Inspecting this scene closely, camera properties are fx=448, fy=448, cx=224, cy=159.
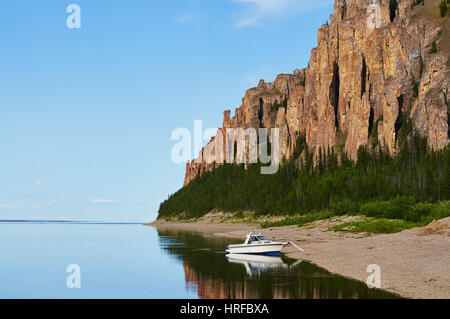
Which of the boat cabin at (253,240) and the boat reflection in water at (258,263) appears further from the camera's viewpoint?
the boat cabin at (253,240)

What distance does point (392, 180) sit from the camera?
107750mm

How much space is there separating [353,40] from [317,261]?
562ft

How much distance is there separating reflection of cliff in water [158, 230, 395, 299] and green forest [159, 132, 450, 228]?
111ft

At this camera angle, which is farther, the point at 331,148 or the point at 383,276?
the point at 331,148

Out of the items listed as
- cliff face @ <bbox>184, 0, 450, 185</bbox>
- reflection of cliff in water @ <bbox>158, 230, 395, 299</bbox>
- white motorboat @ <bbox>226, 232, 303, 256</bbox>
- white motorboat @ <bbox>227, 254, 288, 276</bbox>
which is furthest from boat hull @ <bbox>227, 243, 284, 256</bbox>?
cliff face @ <bbox>184, 0, 450, 185</bbox>

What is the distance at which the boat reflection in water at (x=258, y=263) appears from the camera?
41.0 m

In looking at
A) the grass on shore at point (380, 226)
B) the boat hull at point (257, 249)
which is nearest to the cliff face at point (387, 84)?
the grass on shore at point (380, 226)

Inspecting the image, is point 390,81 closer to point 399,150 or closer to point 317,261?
point 399,150

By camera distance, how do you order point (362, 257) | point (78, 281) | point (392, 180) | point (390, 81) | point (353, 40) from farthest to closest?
point (353, 40)
point (390, 81)
point (392, 180)
point (362, 257)
point (78, 281)

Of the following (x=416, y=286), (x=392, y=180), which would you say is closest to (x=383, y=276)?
(x=416, y=286)

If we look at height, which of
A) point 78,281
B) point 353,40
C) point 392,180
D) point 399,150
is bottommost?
point 78,281

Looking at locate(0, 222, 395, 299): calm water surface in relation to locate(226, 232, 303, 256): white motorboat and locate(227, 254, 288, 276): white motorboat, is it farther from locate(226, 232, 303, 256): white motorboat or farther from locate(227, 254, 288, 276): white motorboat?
locate(226, 232, 303, 256): white motorboat

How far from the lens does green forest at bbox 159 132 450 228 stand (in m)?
78.2

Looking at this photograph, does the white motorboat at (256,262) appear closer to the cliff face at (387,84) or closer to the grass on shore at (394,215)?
the grass on shore at (394,215)
